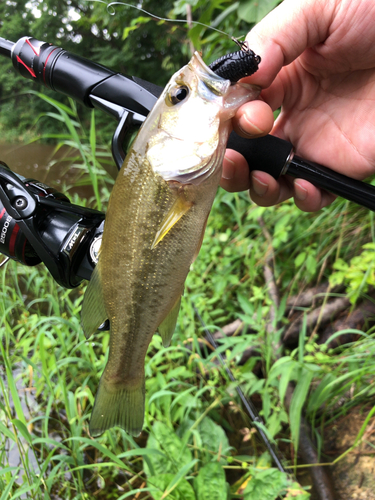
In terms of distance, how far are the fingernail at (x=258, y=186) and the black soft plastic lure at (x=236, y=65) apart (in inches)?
22.9

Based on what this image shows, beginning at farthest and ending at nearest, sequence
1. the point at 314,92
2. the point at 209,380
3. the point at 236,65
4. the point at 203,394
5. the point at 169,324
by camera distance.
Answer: the point at 203,394, the point at 209,380, the point at 314,92, the point at 169,324, the point at 236,65

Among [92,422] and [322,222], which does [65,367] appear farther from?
[322,222]

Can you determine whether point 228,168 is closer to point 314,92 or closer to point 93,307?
point 314,92

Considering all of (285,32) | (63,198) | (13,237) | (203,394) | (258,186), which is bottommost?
(203,394)

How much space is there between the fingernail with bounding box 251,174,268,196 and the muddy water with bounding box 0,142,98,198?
5108 millimetres

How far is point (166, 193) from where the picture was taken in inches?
40.4

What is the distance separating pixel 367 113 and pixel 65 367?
232 centimetres

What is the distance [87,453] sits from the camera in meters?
2.11

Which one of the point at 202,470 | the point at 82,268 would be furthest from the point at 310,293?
the point at 82,268

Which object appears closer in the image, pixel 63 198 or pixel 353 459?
pixel 63 198

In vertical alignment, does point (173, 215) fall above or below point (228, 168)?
below

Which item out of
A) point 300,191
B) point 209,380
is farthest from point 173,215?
point 209,380

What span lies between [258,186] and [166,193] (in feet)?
2.19

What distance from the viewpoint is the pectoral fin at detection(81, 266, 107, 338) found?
113 centimetres
